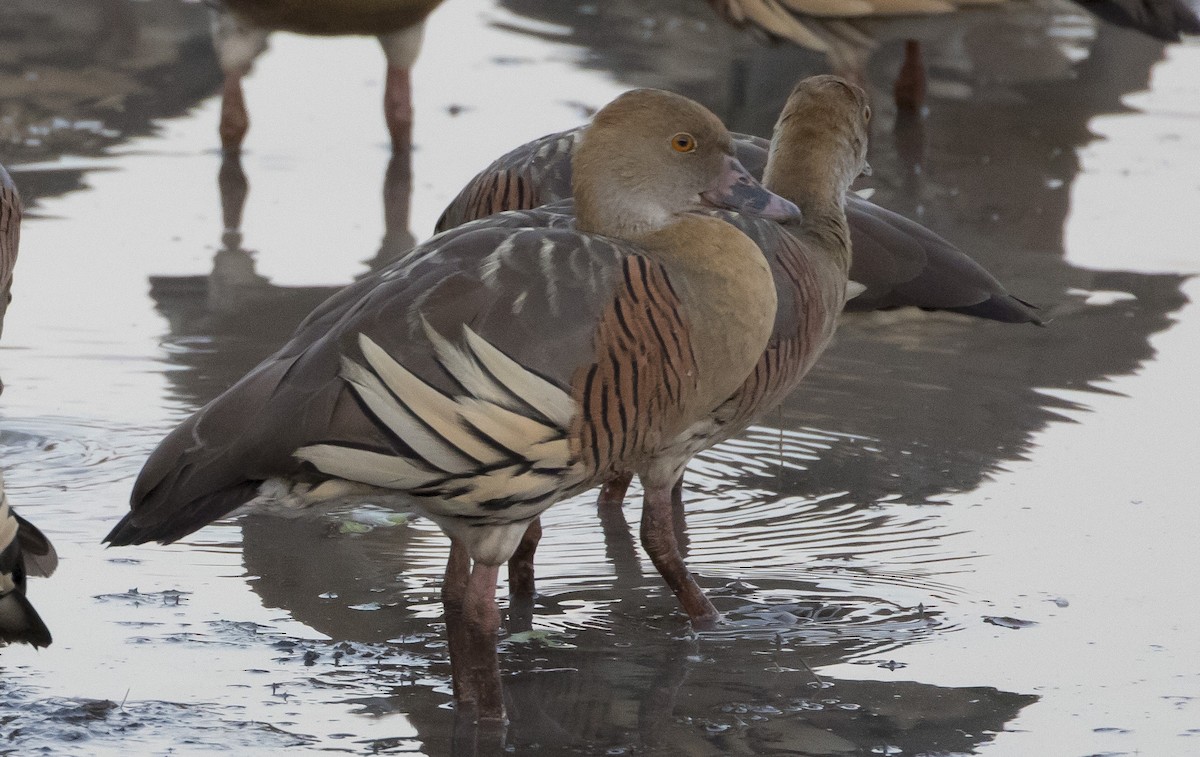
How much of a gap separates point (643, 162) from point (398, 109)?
5.81m

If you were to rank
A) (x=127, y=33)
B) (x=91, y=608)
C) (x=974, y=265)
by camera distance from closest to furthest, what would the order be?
(x=91, y=608)
(x=974, y=265)
(x=127, y=33)

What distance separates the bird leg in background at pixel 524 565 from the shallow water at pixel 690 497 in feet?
0.26

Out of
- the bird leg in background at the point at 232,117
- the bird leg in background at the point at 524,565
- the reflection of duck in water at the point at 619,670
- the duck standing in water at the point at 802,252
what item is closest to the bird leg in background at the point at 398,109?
the bird leg in background at the point at 232,117

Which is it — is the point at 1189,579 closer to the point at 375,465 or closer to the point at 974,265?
the point at 974,265

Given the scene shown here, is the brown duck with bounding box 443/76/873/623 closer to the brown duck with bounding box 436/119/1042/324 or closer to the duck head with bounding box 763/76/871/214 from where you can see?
the duck head with bounding box 763/76/871/214

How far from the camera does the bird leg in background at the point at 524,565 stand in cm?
493

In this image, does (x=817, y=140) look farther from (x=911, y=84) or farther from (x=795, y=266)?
(x=911, y=84)

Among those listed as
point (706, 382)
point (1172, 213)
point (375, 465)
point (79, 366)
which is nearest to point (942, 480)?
point (706, 382)

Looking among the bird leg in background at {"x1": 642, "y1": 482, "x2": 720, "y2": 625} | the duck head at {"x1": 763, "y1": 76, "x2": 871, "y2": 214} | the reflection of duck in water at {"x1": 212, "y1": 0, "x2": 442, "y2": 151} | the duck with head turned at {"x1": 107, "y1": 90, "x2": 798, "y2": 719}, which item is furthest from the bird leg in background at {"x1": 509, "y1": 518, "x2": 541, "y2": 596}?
the reflection of duck in water at {"x1": 212, "y1": 0, "x2": 442, "y2": 151}

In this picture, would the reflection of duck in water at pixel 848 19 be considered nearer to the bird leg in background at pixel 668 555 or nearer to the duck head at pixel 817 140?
the duck head at pixel 817 140

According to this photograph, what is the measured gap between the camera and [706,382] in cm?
416

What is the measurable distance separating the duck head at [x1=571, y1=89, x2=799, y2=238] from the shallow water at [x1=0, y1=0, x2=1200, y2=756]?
1.10 meters

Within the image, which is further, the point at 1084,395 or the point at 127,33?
the point at 127,33

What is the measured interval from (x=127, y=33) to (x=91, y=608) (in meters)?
8.06
